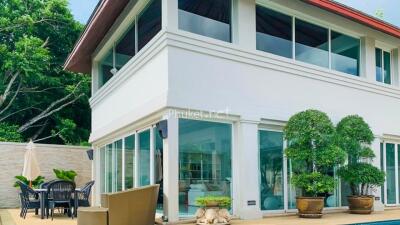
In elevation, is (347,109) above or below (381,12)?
below

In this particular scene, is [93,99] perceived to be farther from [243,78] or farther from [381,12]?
[381,12]

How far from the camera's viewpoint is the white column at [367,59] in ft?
42.0

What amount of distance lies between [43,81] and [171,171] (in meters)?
17.3

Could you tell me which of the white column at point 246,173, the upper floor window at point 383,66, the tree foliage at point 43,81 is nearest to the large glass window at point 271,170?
the white column at point 246,173

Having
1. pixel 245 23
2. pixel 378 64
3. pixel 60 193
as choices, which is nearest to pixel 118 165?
pixel 60 193

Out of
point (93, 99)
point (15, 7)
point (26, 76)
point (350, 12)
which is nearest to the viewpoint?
point (350, 12)

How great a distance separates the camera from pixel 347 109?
12133mm

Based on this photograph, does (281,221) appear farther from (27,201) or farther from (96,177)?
(96,177)

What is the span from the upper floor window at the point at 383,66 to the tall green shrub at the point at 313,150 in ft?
15.4

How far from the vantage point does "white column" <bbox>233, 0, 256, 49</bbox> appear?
32.5 ft

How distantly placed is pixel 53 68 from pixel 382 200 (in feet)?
63.8

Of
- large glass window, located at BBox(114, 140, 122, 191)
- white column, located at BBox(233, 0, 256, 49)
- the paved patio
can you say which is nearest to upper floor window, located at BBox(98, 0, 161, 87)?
white column, located at BBox(233, 0, 256, 49)

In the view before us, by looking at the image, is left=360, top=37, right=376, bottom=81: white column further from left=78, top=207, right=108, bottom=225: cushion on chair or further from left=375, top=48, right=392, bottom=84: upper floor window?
left=78, top=207, right=108, bottom=225: cushion on chair

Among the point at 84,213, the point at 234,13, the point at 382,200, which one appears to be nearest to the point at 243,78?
the point at 234,13
